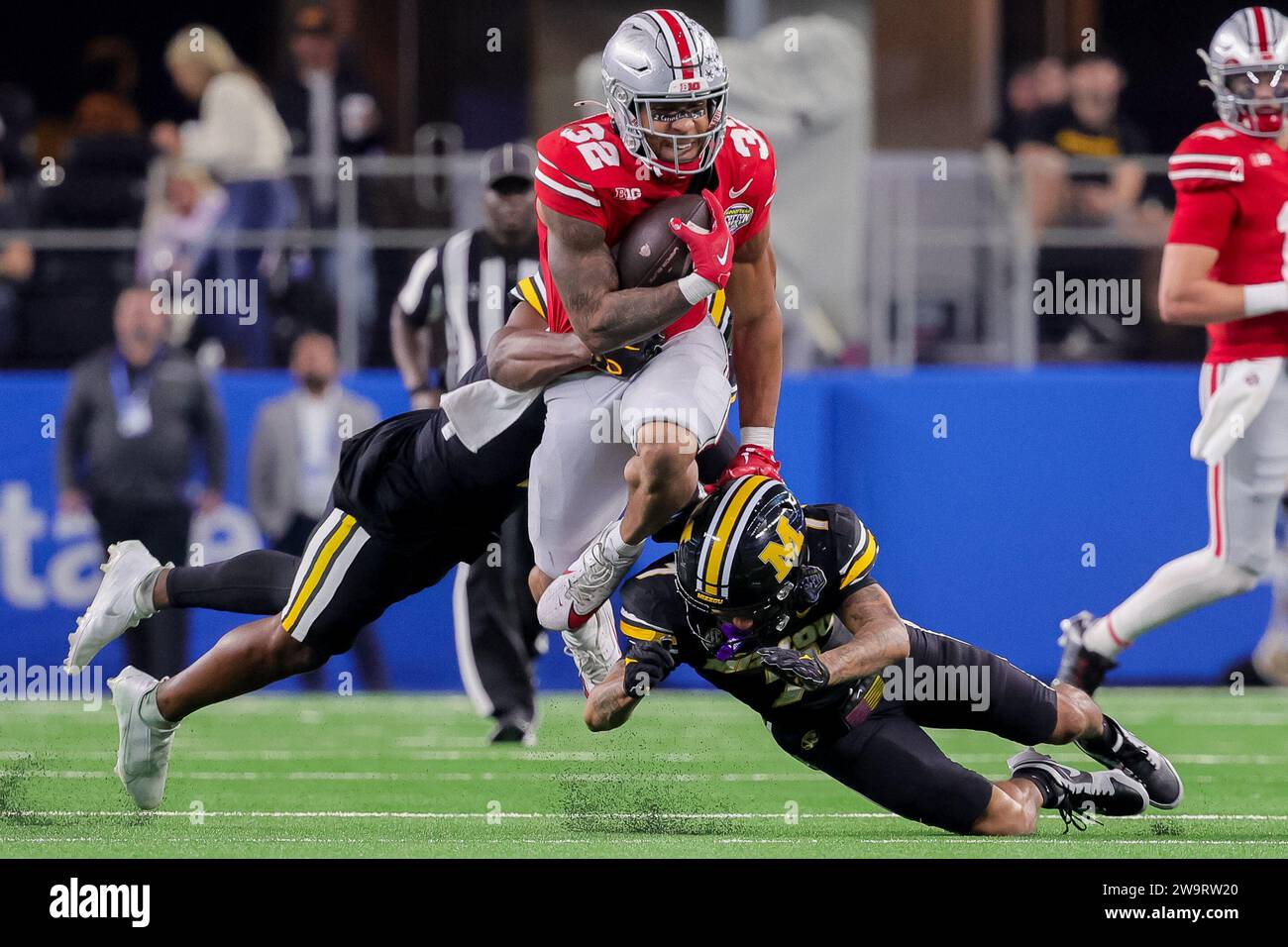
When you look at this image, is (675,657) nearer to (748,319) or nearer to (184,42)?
(748,319)

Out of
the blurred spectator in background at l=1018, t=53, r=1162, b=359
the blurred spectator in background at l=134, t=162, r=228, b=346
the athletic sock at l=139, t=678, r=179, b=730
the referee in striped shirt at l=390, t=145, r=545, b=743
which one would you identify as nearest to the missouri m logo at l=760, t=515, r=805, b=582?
the athletic sock at l=139, t=678, r=179, b=730

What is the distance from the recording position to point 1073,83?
38.6 ft

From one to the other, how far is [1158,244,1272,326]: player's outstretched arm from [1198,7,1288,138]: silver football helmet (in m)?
0.48

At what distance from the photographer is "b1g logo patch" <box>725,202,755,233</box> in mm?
6301

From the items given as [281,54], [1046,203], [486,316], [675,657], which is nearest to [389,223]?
[486,316]

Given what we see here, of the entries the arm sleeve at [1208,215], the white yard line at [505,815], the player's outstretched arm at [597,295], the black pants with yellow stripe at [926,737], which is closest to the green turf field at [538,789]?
the white yard line at [505,815]

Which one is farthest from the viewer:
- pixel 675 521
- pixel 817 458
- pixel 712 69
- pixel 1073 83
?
pixel 1073 83

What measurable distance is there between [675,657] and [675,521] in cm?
71

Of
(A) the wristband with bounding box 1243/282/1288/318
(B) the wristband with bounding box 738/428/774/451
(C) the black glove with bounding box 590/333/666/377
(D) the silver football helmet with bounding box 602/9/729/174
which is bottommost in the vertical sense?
(B) the wristband with bounding box 738/428/774/451

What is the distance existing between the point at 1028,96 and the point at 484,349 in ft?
16.2

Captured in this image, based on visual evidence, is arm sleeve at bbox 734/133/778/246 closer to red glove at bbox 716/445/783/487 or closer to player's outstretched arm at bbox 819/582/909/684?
red glove at bbox 716/445/783/487

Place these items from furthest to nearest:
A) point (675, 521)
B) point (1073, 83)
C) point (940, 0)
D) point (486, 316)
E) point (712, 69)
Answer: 1. point (940, 0)
2. point (1073, 83)
3. point (486, 316)
4. point (675, 521)
5. point (712, 69)

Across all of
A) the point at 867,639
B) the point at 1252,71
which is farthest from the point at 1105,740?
the point at 1252,71

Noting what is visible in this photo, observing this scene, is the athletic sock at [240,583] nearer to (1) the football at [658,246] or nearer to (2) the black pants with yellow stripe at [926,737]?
(1) the football at [658,246]
